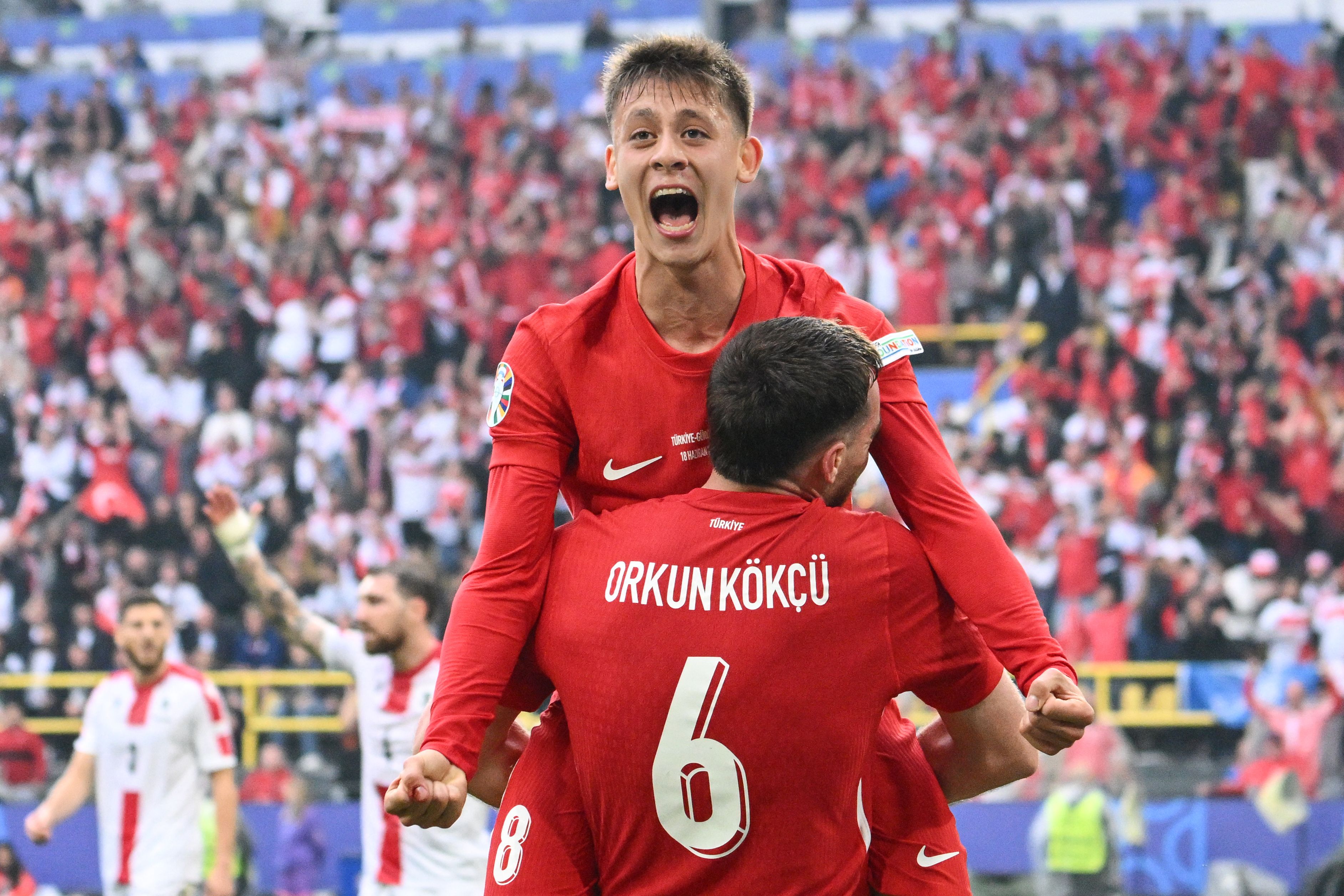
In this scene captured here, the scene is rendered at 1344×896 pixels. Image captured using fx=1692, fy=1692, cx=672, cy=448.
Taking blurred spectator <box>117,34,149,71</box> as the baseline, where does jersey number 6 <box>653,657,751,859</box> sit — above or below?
below

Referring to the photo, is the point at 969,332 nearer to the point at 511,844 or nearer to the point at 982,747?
the point at 982,747

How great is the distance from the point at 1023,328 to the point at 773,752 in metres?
12.5

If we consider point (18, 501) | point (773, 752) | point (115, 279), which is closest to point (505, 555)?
point (773, 752)

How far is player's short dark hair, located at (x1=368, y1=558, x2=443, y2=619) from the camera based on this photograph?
25.3 ft

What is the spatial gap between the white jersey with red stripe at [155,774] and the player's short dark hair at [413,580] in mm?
1424

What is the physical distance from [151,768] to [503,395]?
544cm

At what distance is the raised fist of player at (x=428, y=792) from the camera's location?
327 cm

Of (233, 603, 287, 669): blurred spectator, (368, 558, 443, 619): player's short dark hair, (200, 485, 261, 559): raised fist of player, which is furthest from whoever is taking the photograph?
(233, 603, 287, 669): blurred spectator

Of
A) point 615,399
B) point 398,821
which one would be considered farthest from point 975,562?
point 398,821

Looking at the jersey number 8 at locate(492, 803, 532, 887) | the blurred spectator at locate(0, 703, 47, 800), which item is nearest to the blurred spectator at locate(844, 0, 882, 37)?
the blurred spectator at locate(0, 703, 47, 800)

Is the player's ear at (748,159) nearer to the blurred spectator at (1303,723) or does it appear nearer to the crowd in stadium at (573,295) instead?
the crowd in stadium at (573,295)

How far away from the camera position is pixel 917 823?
384cm

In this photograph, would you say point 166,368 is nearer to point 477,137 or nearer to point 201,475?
point 201,475

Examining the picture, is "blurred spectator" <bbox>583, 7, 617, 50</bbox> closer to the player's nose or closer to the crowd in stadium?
the crowd in stadium
